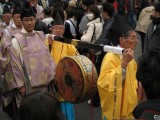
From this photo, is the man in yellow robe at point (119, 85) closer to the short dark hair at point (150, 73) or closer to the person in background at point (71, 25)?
the short dark hair at point (150, 73)

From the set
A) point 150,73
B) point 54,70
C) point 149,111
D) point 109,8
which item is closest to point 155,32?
point 109,8

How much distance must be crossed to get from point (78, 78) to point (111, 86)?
438 millimetres

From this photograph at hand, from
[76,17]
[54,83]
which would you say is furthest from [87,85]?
[76,17]

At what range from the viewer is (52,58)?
4496mm

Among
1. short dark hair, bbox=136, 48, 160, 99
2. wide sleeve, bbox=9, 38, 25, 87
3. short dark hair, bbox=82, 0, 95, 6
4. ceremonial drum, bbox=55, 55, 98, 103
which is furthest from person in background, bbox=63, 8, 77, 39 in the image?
short dark hair, bbox=136, 48, 160, 99

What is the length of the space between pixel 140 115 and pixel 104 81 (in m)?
1.24

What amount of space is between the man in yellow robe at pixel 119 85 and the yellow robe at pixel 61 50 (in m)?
1.05

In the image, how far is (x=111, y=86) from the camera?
11.5ft

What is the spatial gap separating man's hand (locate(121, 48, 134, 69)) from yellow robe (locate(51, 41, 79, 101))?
1.16 metres

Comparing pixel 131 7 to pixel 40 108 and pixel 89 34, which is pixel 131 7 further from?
pixel 40 108

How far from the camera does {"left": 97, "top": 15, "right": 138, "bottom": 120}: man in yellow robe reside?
138 inches

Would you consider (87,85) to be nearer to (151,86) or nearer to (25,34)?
(25,34)

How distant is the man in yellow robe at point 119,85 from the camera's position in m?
3.50

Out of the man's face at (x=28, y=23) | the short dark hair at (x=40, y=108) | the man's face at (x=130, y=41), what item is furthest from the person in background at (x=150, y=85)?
the man's face at (x=28, y=23)
